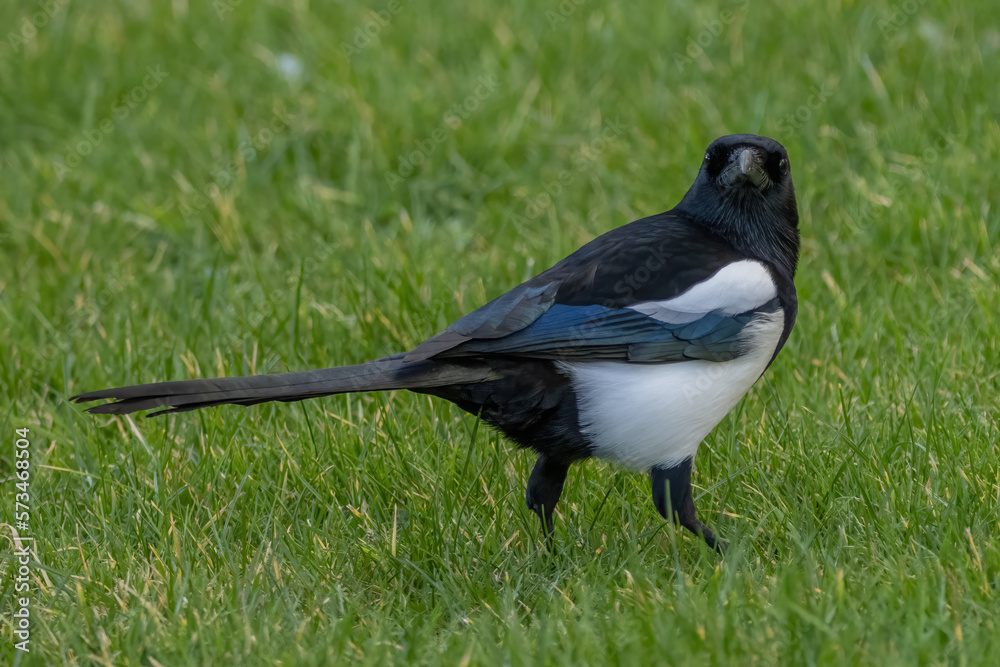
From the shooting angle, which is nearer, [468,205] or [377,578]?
[377,578]

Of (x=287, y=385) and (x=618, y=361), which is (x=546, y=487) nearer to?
(x=618, y=361)

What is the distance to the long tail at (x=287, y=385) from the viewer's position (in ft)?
8.53

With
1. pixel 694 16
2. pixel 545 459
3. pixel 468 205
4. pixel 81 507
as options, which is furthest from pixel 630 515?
pixel 694 16

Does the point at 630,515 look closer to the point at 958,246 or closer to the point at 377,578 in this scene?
the point at 377,578

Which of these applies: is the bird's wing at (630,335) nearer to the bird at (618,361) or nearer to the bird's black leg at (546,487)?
the bird at (618,361)

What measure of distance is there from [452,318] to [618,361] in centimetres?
121

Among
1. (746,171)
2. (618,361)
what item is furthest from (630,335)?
(746,171)

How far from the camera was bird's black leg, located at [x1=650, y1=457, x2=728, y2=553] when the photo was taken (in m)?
2.90

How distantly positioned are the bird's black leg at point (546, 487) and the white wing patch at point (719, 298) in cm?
46

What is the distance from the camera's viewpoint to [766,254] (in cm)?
314

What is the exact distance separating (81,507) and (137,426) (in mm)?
525

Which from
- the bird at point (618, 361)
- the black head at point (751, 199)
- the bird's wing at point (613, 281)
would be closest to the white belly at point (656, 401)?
the bird at point (618, 361)

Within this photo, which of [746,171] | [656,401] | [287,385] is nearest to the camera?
[287,385]

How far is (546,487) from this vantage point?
3043 mm
